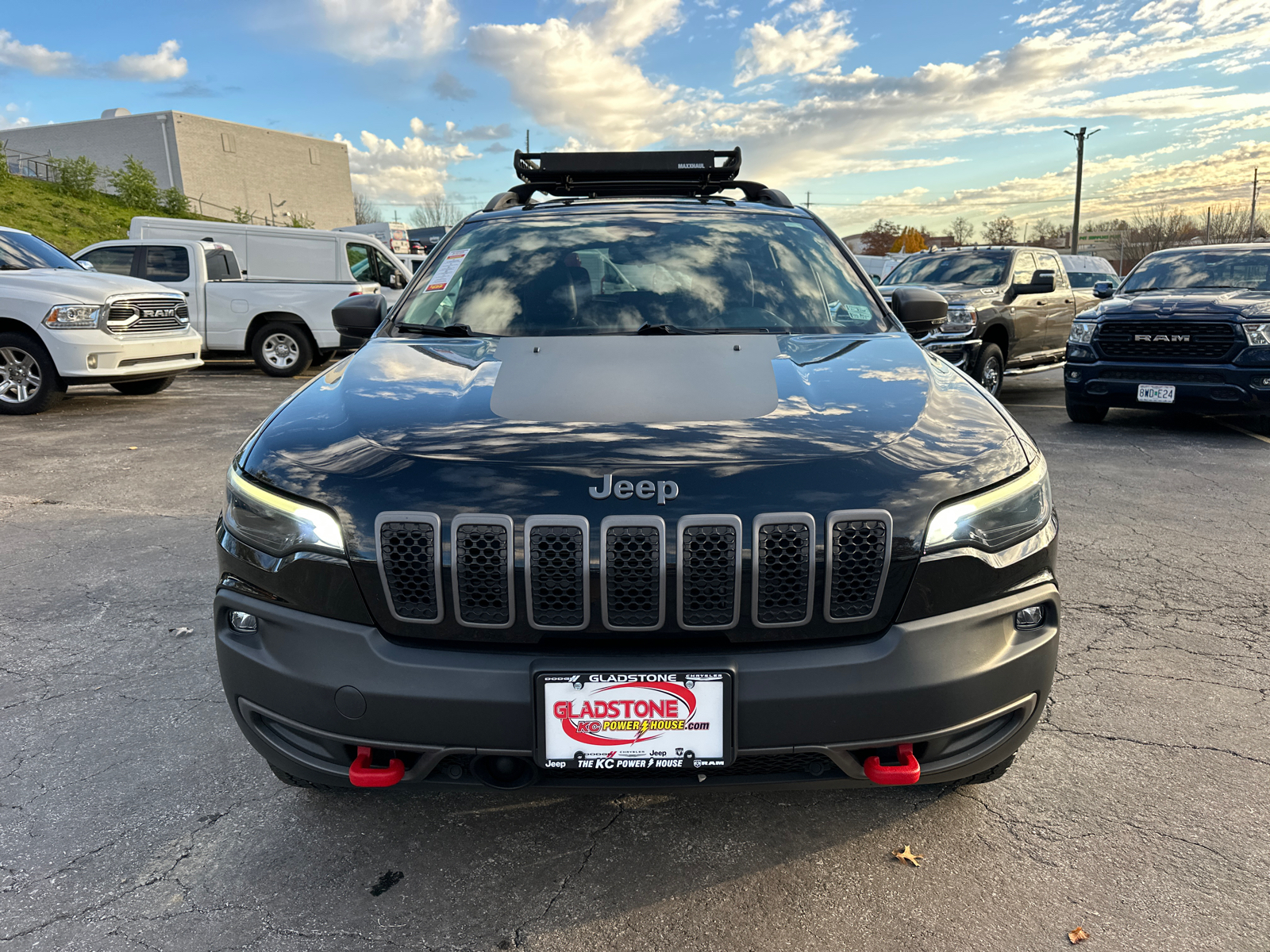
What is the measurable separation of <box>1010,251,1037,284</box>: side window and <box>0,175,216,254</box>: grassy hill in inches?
1557

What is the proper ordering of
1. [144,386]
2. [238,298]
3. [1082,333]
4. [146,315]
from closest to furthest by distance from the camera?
[1082,333] → [146,315] → [144,386] → [238,298]

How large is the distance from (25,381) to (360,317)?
7538 mm

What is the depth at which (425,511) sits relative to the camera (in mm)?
1903

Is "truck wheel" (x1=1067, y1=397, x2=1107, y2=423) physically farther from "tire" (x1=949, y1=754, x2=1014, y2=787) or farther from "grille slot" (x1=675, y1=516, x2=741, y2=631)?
"grille slot" (x1=675, y1=516, x2=741, y2=631)

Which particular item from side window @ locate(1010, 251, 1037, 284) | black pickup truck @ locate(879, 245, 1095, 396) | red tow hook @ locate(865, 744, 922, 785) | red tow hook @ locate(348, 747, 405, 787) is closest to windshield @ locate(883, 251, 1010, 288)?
black pickup truck @ locate(879, 245, 1095, 396)

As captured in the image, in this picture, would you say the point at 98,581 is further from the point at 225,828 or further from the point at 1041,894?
the point at 1041,894

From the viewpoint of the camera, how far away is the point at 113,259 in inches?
488

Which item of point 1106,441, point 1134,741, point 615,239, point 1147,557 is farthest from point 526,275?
point 1106,441

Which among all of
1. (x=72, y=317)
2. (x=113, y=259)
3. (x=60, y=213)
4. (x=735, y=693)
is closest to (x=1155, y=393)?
(x=735, y=693)

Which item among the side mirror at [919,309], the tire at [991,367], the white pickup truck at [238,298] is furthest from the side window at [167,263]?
the side mirror at [919,309]

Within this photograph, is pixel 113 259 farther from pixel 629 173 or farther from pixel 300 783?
pixel 300 783

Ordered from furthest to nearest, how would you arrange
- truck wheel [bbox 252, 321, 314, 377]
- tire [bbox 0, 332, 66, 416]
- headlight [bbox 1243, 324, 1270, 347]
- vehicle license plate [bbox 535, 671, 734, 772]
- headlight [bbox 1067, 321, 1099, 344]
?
1. truck wheel [bbox 252, 321, 314, 377]
2. tire [bbox 0, 332, 66, 416]
3. headlight [bbox 1067, 321, 1099, 344]
4. headlight [bbox 1243, 324, 1270, 347]
5. vehicle license plate [bbox 535, 671, 734, 772]

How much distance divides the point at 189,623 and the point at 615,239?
2399mm

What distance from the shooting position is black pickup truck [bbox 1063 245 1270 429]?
793 centimetres
